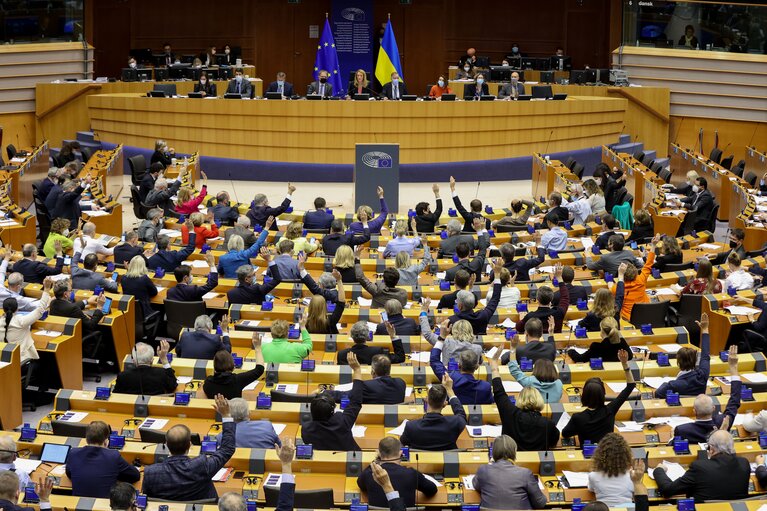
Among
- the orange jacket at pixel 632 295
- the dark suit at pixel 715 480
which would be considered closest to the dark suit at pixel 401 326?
the orange jacket at pixel 632 295

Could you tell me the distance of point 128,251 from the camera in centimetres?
1408

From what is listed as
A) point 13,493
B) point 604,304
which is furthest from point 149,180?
point 13,493

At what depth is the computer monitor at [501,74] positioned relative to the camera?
2570 cm

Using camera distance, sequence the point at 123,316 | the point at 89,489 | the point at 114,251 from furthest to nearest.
Answer: the point at 114,251 < the point at 123,316 < the point at 89,489

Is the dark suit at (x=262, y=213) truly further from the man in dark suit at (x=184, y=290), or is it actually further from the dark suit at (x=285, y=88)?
the dark suit at (x=285, y=88)

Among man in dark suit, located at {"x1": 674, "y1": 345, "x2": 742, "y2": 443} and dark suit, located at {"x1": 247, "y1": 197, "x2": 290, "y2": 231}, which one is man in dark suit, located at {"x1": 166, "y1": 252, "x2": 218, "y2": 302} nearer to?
dark suit, located at {"x1": 247, "y1": 197, "x2": 290, "y2": 231}

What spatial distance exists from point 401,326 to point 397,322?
0.27ft

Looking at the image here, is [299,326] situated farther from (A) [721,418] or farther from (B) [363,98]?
(B) [363,98]

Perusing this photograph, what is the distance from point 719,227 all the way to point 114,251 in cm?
1251

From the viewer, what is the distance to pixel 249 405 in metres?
8.89

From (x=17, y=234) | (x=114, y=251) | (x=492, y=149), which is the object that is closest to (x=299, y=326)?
(x=114, y=251)

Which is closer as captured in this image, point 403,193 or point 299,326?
point 299,326

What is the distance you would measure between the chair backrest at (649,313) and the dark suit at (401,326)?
291 centimetres

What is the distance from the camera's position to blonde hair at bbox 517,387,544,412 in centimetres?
824
